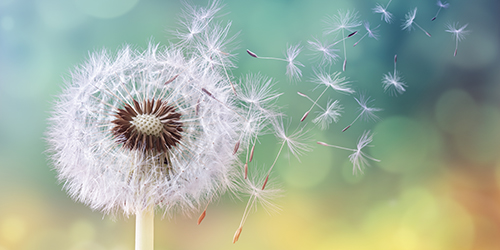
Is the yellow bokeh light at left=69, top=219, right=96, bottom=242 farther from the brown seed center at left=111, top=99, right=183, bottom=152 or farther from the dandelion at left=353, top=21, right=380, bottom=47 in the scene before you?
the dandelion at left=353, top=21, right=380, bottom=47

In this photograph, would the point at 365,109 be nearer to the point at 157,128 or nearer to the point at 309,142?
the point at 309,142

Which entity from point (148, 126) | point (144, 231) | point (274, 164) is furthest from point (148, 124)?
point (274, 164)

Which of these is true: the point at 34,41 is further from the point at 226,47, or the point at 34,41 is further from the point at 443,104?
the point at 443,104

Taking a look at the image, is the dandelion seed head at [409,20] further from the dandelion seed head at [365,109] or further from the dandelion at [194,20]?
the dandelion at [194,20]

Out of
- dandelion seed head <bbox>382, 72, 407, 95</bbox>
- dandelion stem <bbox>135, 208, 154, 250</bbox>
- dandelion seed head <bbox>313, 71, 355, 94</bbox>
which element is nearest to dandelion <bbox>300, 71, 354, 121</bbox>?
dandelion seed head <bbox>313, 71, 355, 94</bbox>

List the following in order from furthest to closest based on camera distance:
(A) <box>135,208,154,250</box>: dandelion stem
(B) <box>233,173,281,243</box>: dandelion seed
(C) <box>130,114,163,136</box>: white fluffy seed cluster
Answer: (B) <box>233,173,281,243</box>: dandelion seed < (A) <box>135,208,154,250</box>: dandelion stem < (C) <box>130,114,163,136</box>: white fluffy seed cluster

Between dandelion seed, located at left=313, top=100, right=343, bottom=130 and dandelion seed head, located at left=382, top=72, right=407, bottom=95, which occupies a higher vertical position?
dandelion seed head, located at left=382, top=72, right=407, bottom=95
